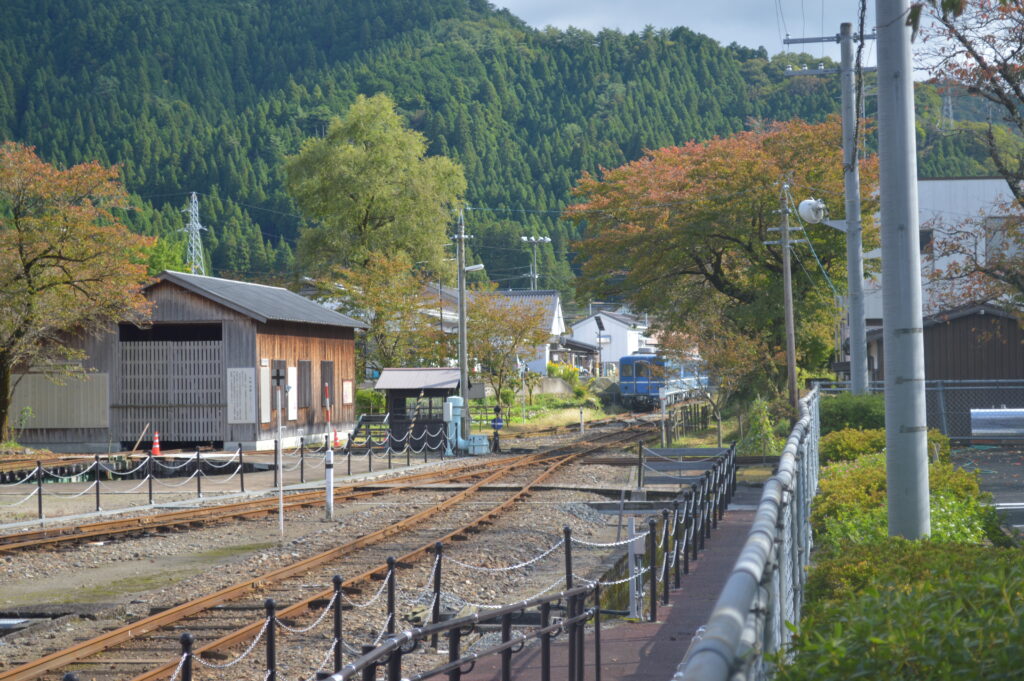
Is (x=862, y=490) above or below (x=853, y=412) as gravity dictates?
below

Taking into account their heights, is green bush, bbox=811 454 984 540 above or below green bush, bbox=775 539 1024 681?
below

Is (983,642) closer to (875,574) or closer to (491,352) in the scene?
(875,574)

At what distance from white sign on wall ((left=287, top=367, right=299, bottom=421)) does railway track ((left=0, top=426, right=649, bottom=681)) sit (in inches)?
557

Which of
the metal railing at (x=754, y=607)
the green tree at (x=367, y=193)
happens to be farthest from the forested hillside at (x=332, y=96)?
the metal railing at (x=754, y=607)

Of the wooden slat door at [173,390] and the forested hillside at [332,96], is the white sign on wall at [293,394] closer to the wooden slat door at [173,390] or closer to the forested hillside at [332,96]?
the wooden slat door at [173,390]

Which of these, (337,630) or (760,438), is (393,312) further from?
(337,630)

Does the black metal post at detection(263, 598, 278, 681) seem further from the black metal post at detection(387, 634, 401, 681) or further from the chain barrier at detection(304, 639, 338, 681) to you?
the black metal post at detection(387, 634, 401, 681)

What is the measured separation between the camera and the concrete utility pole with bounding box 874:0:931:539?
22.0ft

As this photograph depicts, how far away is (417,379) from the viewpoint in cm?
3594

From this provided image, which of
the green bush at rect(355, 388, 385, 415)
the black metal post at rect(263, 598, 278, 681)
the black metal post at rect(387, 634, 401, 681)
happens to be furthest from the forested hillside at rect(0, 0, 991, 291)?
the black metal post at rect(387, 634, 401, 681)

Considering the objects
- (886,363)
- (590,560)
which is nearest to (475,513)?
(590,560)

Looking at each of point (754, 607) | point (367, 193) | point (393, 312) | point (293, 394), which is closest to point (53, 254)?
point (293, 394)

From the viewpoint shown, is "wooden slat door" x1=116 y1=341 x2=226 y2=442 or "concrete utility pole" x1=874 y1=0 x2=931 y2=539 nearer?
"concrete utility pole" x1=874 y1=0 x2=931 y2=539

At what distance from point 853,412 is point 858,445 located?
4.46 meters
